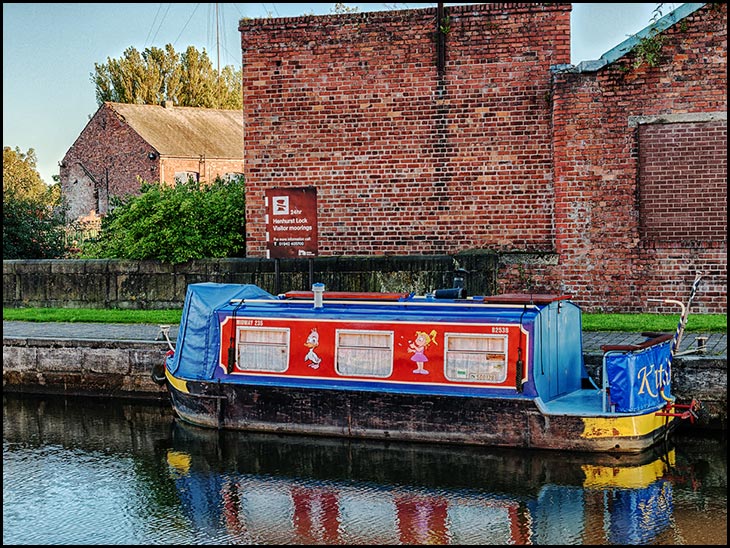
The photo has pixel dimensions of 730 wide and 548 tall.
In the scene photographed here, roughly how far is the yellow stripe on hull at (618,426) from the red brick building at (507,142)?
15.5 feet

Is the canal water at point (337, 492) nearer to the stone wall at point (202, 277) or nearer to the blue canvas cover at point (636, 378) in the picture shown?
the blue canvas cover at point (636, 378)

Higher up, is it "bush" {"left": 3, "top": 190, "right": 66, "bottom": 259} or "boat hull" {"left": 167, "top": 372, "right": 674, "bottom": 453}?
"bush" {"left": 3, "top": 190, "right": 66, "bottom": 259}

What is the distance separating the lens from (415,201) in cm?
1620

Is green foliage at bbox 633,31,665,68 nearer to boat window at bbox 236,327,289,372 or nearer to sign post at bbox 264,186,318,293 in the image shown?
sign post at bbox 264,186,318,293

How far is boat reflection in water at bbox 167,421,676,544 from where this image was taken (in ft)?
28.4

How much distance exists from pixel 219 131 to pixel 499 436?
117ft

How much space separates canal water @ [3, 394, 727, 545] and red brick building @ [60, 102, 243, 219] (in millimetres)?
28226

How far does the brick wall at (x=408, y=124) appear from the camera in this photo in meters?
15.7

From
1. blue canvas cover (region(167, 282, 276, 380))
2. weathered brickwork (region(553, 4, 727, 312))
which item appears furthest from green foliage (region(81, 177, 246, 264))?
weathered brickwork (region(553, 4, 727, 312))

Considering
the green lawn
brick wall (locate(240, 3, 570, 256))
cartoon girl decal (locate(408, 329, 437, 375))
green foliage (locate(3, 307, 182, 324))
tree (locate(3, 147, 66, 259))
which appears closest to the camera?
cartoon girl decal (locate(408, 329, 437, 375))

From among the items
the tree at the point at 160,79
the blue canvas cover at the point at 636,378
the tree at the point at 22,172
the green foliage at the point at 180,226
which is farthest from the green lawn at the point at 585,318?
the tree at the point at 22,172

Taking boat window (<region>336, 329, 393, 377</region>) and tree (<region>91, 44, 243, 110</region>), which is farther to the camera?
tree (<region>91, 44, 243, 110</region>)

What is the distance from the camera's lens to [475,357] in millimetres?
11391

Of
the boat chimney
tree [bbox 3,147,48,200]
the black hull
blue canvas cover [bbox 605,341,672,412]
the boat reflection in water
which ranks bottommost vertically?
the boat reflection in water
